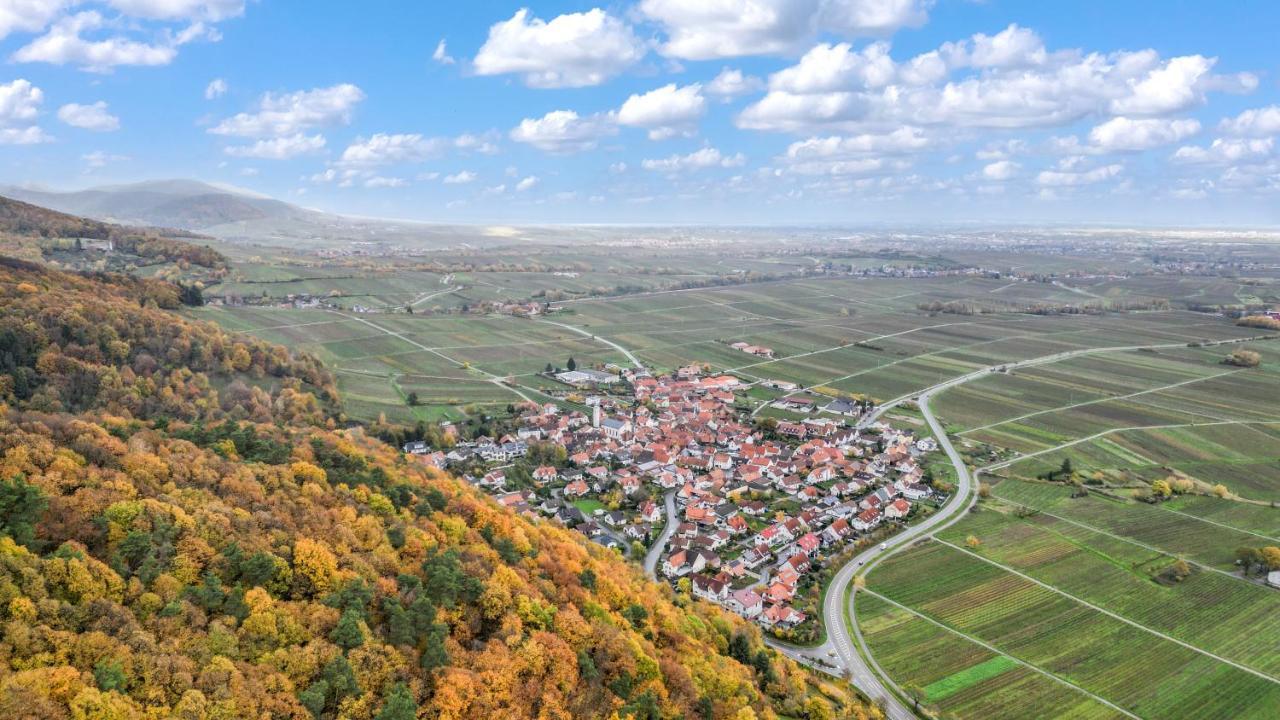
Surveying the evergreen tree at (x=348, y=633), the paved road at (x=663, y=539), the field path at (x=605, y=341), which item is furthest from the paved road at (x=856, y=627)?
the field path at (x=605, y=341)

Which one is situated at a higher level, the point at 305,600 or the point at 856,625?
the point at 305,600

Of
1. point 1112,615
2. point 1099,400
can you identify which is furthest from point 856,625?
point 1099,400

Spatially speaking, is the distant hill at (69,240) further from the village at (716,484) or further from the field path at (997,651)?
the field path at (997,651)

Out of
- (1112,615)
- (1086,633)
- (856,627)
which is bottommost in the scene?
(856,627)

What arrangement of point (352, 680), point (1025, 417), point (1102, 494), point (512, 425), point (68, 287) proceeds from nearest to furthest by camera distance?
point (352, 680) → point (68, 287) → point (1102, 494) → point (512, 425) → point (1025, 417)

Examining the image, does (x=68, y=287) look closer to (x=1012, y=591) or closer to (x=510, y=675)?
(x=510, y=675)

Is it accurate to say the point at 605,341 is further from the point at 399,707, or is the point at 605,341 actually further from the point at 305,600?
the point at 399,707

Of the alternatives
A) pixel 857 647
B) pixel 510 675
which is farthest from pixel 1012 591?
pixel 510 675
